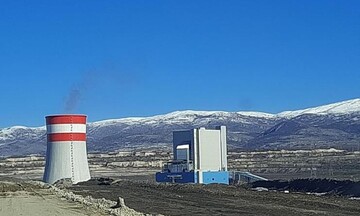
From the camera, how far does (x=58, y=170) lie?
48.9 meters

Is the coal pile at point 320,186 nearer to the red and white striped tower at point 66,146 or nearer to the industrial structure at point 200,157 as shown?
the industrial structure at point 200,157

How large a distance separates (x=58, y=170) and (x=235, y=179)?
22.8 meters

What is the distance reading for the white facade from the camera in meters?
61.1

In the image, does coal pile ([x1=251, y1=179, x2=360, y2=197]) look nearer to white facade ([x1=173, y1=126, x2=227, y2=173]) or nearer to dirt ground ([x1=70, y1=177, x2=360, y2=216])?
Result: white facade ([x1=173, y1=126, x2=227, y2=173])

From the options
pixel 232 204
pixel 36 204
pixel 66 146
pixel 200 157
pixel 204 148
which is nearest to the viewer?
pixel 36 204

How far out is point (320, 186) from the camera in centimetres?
4953

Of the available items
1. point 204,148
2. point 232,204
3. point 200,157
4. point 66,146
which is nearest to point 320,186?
point 200,157

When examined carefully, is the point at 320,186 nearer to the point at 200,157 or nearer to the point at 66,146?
the point at 200,157

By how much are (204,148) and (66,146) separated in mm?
16347

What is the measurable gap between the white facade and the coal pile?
5117mm

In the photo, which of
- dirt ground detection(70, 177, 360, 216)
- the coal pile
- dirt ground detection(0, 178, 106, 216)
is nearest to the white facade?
the coal pile

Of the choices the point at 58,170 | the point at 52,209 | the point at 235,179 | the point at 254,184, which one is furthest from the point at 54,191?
the point at 235,179

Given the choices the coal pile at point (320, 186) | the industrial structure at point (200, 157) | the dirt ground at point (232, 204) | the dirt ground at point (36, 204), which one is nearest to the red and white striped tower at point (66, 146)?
the dirt ground at point (36, 204)

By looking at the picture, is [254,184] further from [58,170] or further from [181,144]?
[58,170]
